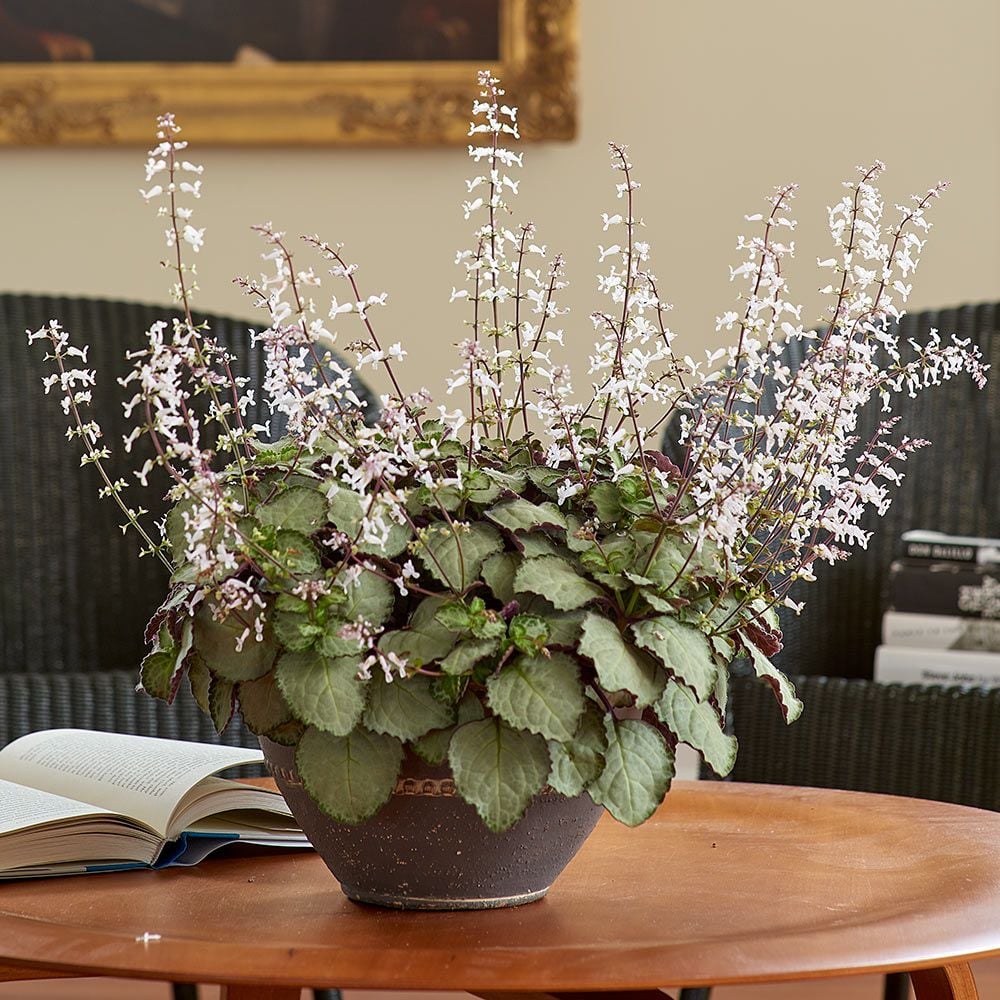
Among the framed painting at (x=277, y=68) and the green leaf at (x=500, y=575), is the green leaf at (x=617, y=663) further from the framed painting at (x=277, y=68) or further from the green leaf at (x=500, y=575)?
the framed painting at (x=277, y=68)

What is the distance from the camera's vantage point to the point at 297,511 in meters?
0.67

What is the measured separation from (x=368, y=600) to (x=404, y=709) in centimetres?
5

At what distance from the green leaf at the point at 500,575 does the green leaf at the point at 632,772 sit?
0.24 ft

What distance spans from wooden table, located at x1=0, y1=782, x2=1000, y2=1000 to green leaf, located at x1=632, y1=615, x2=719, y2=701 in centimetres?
11

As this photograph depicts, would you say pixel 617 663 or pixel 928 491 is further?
pixel 928 491

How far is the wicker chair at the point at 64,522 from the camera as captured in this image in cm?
186

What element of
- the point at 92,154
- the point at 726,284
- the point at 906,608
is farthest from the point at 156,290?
the point at 906,608

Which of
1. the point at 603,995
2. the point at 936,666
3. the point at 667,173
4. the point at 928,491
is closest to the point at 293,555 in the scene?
the point at 603,995

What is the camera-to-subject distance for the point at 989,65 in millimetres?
2180

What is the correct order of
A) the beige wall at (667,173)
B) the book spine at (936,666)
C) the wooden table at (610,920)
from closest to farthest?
1. the wooden table at (610,920)
2. the book spine at (936,666)
3. the beige wall at (667,173)

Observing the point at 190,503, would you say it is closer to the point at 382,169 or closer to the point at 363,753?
the point at 363,753

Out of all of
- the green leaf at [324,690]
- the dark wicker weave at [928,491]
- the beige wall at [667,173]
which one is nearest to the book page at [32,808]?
the green leaf at [324,690]

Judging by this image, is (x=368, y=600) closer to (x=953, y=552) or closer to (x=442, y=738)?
(x=442, y=738)

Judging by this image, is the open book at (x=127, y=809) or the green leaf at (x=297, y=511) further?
the open book at (x=127, y=809)
